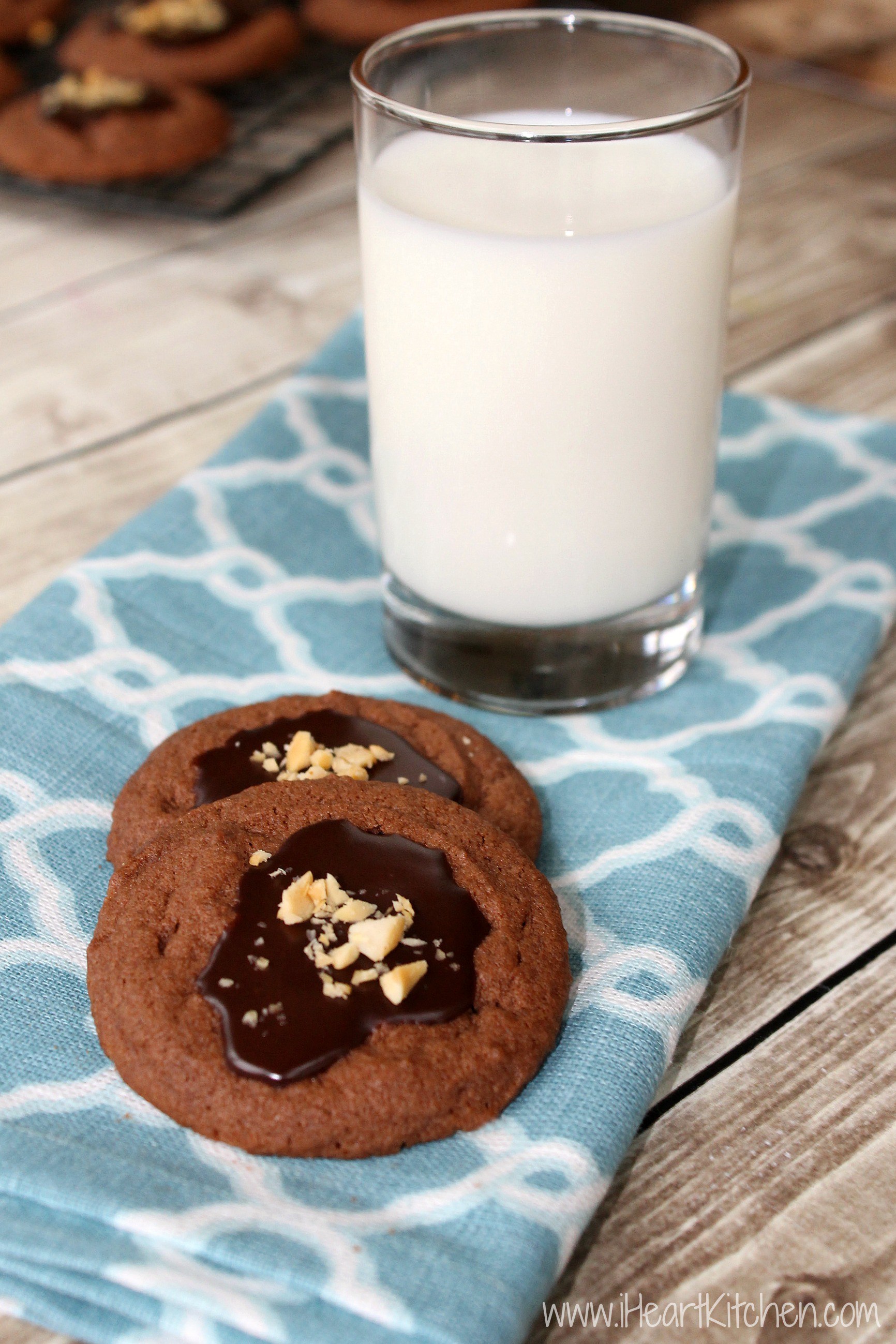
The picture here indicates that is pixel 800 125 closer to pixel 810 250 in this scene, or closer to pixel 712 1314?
pixel 810 250

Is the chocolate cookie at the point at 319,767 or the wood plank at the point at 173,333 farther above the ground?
the chocolate cookie at the point at 319,767

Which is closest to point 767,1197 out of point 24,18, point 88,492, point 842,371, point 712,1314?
point 712,1314

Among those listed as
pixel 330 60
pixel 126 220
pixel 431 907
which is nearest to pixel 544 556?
pixel 431 907

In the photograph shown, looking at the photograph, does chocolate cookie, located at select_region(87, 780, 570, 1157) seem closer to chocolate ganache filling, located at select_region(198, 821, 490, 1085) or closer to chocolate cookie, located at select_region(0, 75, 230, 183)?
chocolate ganache filling, located at select_region(198, 821, 490, 1085)

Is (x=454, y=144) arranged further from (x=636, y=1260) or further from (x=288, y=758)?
(x=636, y=1260)

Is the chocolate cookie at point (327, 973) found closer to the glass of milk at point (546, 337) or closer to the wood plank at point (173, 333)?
the glass of milk at point (546, 337)

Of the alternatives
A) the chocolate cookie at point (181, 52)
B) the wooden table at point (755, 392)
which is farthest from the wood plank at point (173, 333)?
the chocolate cookie at point (181, 52)

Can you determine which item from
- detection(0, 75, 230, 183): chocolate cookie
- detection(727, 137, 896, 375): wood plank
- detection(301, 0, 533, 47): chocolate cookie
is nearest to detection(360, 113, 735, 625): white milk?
detection(727, 137, 896, 375): wood plank
